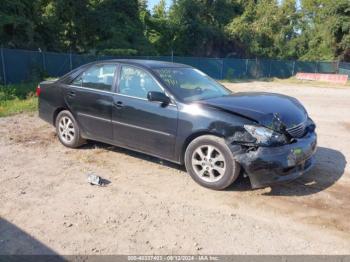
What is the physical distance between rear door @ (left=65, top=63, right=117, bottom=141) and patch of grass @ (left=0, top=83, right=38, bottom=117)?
13.7 ft

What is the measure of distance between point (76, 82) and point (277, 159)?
372 cm

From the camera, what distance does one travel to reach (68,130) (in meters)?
6.82

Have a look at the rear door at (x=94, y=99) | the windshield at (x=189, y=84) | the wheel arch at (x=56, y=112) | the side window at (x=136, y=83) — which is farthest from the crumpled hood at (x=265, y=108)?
the wheel arch at (x=56, y=112)

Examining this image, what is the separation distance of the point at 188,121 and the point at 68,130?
8.56ft

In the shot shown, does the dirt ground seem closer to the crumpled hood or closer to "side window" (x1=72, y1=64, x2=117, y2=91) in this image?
the crumpled hood

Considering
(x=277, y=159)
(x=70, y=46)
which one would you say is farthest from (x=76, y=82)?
(x=70, y=46)

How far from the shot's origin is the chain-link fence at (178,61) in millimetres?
17875

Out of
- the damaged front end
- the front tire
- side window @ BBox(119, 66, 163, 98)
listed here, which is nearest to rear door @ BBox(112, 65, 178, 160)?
side window @ BBox(119, 66, 163, 98)

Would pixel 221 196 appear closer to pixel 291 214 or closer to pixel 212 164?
pixel 212 164

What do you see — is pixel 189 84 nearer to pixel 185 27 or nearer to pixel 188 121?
pixel 188 121

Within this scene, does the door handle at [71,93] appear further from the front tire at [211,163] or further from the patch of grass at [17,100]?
the patch of grass at [17,100]

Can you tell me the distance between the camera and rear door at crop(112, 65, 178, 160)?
17.7 ft

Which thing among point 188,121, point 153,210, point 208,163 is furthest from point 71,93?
point 153,210

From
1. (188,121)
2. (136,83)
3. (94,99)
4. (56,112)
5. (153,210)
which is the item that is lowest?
(153,210)
